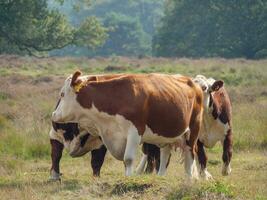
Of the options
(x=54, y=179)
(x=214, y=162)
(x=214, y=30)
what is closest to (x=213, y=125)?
(x=214, y=162)

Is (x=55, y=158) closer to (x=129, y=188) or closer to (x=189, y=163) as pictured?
(x=189, y=163)

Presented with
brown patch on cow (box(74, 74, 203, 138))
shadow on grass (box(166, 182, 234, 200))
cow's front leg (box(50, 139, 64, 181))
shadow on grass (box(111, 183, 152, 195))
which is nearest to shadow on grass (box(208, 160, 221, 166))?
brown patch on cow (box(74, 74, 203, 138))

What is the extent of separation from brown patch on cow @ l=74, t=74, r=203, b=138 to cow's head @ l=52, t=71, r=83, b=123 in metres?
0.08

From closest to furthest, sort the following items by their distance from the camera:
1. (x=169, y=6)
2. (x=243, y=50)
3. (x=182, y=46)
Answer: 1. (x=243, y=50)
2. (x=182, y=46)
3. (x=169, y=6)

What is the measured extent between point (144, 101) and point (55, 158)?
1.95 metres

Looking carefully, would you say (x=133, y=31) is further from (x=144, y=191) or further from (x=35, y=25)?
(x=144, y=191)

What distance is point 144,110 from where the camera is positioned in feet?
30.1

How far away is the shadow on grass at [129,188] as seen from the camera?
8.30m

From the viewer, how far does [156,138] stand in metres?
9.57

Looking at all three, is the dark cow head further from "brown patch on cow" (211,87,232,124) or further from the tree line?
the tree line

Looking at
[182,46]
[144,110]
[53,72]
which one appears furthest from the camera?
[182,46]

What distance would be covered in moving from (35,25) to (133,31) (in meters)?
52.0

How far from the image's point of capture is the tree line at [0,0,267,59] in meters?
34.4

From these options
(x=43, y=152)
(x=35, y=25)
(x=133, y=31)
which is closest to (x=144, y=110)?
(x=43, y=152)
